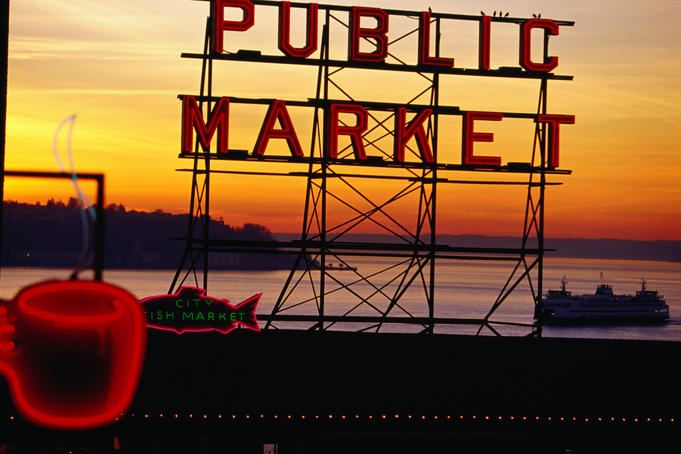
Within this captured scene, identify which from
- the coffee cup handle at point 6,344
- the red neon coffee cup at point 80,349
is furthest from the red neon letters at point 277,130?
the red neon coffee cup at point 80,349

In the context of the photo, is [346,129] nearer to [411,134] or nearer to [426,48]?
[411,134]

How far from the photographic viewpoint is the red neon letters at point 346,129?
3616cm

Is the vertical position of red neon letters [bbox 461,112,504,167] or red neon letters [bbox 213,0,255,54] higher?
red neon letters [bbox 213,0,255,54]

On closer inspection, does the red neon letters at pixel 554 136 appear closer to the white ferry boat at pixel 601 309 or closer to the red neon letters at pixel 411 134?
the red neon letters at pixel 411 134

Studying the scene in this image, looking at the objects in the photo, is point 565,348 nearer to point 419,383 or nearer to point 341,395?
point 419,383

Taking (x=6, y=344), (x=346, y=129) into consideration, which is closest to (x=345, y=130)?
(x=346, y=129)

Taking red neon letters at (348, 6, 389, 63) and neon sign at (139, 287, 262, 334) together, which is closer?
neon sign at (139, 287, 262, 334)

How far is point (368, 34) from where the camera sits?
121 ft

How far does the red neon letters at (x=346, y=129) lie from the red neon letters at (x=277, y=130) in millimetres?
961

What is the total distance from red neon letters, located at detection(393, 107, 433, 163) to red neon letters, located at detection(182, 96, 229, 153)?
203 inches

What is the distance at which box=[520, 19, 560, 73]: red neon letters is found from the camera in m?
38.2

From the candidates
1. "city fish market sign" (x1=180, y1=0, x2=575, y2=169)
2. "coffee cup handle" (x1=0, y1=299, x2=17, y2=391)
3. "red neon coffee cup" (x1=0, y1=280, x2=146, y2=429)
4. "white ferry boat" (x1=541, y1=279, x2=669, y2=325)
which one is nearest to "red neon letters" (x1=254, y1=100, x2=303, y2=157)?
"city fish market sign" (x1=180, y1=0, x2=575, y2=169)

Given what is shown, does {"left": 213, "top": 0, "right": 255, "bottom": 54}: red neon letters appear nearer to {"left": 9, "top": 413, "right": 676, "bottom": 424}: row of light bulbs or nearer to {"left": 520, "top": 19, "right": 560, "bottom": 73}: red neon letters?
{"left": 520, "top": 19, "right": 560, "bottom": 73}: red neon letters

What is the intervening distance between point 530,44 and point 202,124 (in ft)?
34.8
